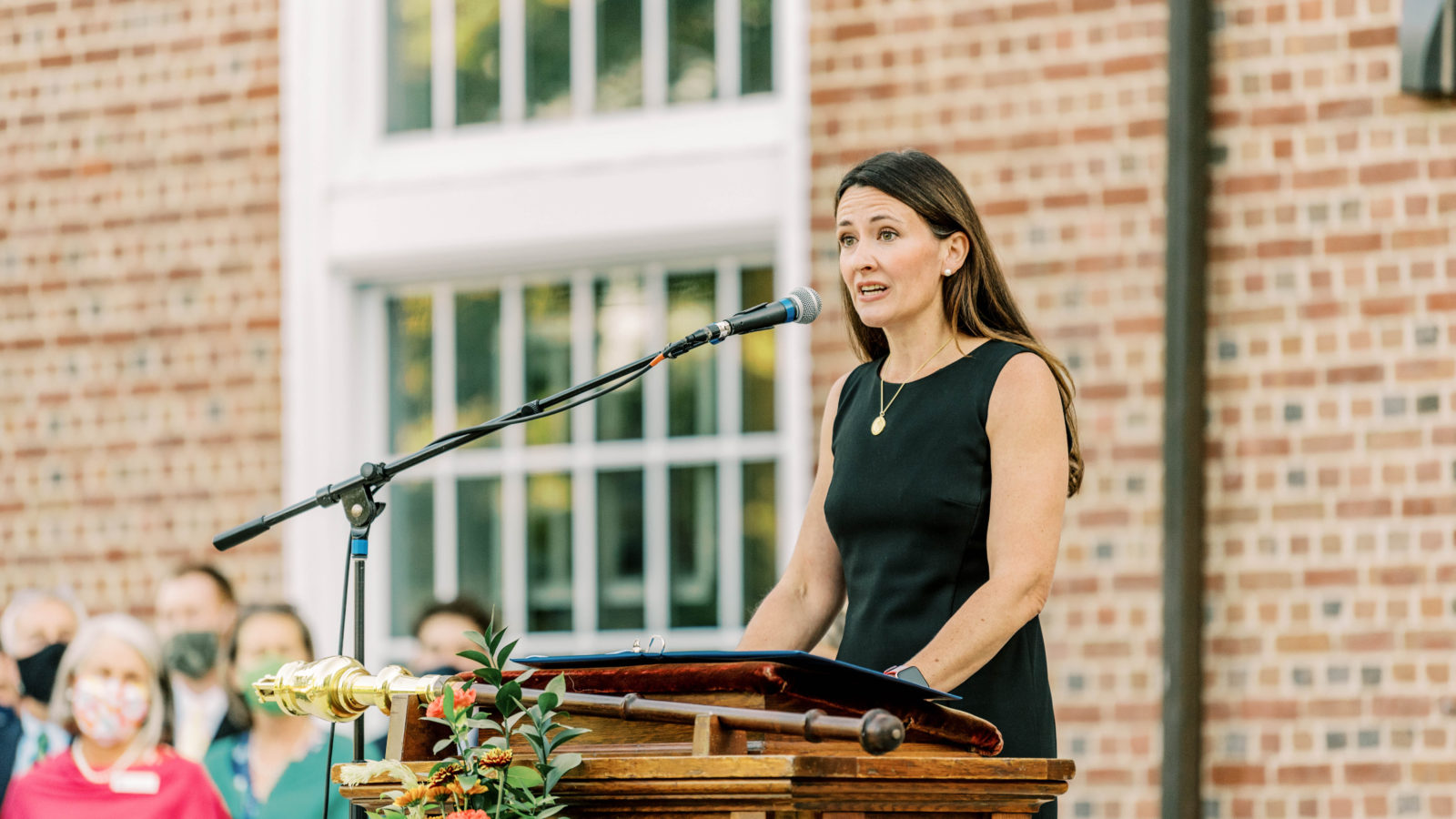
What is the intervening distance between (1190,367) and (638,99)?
239 cm

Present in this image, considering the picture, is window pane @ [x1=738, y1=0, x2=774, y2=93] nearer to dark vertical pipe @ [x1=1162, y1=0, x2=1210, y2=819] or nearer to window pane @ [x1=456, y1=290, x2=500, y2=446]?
window pane @ [x1=456, y1=290, x2=500, y2=446]

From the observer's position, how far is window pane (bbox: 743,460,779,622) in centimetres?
680

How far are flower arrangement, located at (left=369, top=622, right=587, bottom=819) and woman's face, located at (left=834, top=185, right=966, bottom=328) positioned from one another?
3.10ft

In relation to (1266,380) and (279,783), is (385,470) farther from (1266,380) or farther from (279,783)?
(1266,380)

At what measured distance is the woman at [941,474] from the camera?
282 centimetres

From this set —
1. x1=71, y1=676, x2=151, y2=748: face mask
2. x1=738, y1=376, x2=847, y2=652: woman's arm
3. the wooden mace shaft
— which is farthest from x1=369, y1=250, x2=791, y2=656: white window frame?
the wooden mace shaft

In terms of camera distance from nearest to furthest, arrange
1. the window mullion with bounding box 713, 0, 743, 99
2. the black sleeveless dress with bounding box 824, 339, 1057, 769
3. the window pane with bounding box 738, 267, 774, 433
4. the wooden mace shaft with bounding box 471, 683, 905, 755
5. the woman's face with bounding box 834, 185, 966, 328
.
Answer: the wooden mace shaft with bounding box 471, 683, 905, 755 → the black sleeveless dress with bounding box 824, 339, 1057, 769 → the woman's face with bounding box 834, 185, 966, 328 → the window pane with bounding box 738, 267, 774, 433 → the window mullion with bounding box 713, 0, 743, 99

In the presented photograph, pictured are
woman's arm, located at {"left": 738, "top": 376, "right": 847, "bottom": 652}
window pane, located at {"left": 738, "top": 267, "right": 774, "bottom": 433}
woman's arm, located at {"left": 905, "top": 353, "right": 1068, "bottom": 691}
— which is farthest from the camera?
window pane, located at {"left": 738, "top": 267, "right": 774, "bottom": 433}

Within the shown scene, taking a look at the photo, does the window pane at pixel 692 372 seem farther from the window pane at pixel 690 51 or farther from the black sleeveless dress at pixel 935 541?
the black sleeveless dress at pixel 935 541

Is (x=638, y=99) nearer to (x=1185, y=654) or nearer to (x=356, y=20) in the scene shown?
(x=356, y=20)

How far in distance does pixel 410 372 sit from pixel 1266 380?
132 inches

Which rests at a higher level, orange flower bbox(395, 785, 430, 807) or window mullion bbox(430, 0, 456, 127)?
window mullion bbox(430, 0, 456, 127)

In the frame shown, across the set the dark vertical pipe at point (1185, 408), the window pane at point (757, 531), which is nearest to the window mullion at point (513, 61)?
the window pane at point (757, 531)

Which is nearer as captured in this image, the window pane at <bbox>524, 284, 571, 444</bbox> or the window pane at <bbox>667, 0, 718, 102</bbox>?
the window pane at <bbox>667, 0, 718, 102</bbox>
